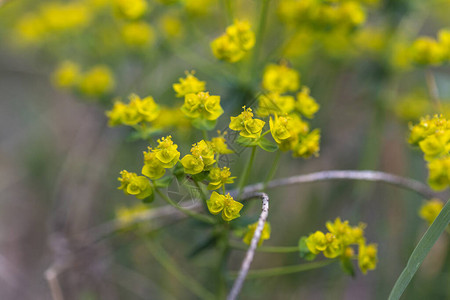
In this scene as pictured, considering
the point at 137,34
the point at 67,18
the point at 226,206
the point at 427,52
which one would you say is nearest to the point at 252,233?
the point at 226,206

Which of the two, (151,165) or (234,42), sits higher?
(234,42)

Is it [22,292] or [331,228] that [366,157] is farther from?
[22,292]

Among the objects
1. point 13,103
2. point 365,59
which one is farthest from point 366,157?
point 13,103

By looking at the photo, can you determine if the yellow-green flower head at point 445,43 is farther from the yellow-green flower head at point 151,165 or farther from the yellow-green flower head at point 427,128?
the yellow-green flower head at point 151,165

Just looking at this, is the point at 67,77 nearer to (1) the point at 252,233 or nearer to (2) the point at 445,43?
(1) the point at 252,233

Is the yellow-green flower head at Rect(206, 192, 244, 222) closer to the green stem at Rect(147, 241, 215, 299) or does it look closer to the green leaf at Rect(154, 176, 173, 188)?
the green leaf at Rect(154, 176, 173, 188)

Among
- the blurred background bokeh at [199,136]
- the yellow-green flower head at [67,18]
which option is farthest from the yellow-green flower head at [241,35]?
the yellow-green flower head at [67,18]
